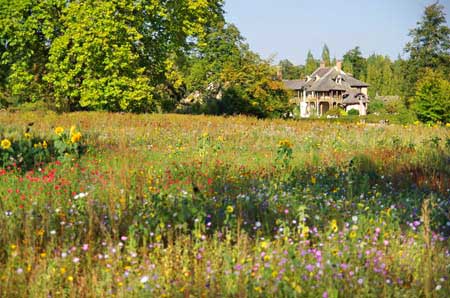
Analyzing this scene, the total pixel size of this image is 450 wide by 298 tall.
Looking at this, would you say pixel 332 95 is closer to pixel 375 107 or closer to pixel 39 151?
pixel 375 107

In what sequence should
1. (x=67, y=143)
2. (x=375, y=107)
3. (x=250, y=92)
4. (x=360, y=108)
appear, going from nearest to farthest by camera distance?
(x=67, y=143) < (x=250, y=92) < (x=360, y=108) < (x=375, y=107)

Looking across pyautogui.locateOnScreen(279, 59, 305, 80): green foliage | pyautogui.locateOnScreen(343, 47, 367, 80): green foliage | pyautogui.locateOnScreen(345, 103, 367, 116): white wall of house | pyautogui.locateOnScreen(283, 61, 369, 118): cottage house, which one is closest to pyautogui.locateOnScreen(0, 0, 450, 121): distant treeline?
pyautogui.locateOnScreen(283, 61, 369, 118): cottage house

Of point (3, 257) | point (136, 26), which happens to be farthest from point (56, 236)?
point (136, 26)

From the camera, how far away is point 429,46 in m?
53.7

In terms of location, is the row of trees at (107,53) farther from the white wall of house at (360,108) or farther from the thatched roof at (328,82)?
the white wall of house at (360,108)

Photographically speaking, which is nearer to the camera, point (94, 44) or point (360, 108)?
point (94, 44)

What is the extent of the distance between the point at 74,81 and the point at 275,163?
17.5 metres

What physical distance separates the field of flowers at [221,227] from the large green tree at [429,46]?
47.5 meters

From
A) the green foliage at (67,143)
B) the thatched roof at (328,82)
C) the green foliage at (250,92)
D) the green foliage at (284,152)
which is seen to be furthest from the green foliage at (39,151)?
the thatched roof at (328,82)

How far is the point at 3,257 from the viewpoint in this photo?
165 inches

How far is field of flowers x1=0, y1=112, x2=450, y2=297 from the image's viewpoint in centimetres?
358

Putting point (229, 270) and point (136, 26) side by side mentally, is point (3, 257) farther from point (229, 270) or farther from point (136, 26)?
point (136, 26)

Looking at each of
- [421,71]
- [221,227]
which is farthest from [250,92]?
[421,71]

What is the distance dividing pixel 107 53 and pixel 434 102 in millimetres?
19279
